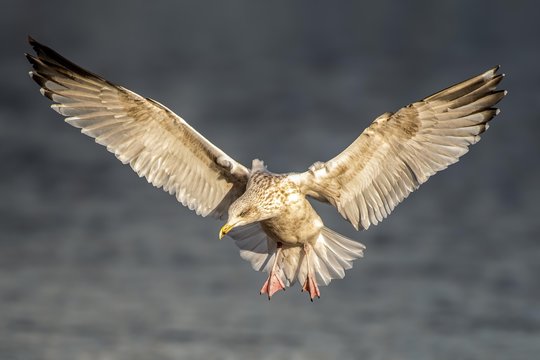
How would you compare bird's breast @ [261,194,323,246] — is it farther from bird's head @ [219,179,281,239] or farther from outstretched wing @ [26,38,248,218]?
outstretched wing @ [26,38,248,218]

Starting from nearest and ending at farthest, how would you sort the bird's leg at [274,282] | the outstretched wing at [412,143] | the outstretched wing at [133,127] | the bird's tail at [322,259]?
the outstretched wing at [412,143] < the outstretched wing at [133,127] < the bird's leg at [274,282] < the bird's tail at [322,259]

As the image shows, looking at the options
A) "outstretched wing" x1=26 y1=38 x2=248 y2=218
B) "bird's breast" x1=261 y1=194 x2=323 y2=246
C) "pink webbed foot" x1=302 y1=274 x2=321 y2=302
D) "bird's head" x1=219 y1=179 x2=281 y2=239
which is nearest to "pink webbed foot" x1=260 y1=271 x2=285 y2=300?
"pink webbed foot" x1=302 y1=274 x2=321 y2=302

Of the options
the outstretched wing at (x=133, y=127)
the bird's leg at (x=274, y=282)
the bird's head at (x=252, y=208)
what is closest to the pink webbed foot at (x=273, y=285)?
the bird's leg at (x=274, y=282)

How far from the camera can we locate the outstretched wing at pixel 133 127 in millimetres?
11344

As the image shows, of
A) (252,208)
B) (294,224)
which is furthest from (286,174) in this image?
(252,208)

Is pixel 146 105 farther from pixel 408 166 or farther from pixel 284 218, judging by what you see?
pixel 408 166

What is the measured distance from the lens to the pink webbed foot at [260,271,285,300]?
38.3ft

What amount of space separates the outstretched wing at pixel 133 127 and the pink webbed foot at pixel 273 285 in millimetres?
1083

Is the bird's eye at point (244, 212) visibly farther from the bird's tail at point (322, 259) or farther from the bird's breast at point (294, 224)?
the bird's tail at point (322, 259)

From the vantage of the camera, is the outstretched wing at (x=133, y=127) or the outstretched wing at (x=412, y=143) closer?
the outstretched wing at (x=412, y=143)

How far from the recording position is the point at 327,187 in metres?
11.2

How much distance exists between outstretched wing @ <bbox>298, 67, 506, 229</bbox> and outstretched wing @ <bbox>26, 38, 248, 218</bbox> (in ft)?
3.91

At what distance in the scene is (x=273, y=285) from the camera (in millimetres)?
11703

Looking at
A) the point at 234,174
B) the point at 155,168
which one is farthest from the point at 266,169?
the point at 155,168
